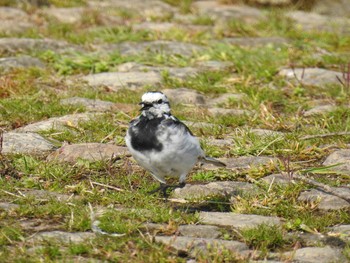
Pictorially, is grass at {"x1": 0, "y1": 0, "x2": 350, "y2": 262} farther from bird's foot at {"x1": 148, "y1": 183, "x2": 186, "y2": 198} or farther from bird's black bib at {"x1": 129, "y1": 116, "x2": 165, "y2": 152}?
bird's black bib at {"x1": 129, "y1": 116, "x2": 165, "y2": 152}

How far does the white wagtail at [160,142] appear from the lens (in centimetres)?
600

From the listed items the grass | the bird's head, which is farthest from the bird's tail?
the bird's head

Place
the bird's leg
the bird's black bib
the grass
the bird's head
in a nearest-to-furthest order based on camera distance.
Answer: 1. the grass
2. the bird's black bib
3. the bird's head
4. the bird's leg

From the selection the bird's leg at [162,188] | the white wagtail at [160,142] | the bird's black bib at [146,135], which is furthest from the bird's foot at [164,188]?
the bird's black bib at [146,135]

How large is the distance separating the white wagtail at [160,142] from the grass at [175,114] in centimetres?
32

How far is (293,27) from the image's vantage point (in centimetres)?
1309

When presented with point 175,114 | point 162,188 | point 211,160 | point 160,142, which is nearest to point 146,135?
point 160,142

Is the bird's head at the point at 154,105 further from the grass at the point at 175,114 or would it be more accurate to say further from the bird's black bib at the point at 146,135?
the grass at the point at 175,114

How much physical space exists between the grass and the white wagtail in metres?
0.32

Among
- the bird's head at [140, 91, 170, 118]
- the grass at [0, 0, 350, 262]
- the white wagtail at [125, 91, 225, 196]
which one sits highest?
the bird's head at [140, 91, 170, 118]

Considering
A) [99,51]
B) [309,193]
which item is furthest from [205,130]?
[99,51]

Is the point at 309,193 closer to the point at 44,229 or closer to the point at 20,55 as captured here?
the point at 44,229

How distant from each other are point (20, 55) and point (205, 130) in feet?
11.9

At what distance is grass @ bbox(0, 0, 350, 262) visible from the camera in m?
5.48
